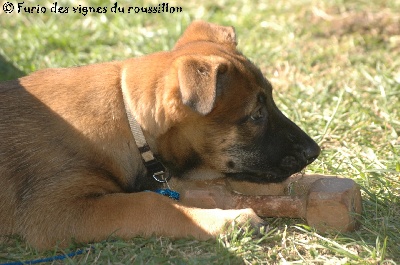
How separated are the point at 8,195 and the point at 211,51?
5.15 feet

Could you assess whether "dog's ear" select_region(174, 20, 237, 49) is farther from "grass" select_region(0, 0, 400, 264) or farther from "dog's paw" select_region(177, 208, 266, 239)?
"dog's paw" select_region(177, 208, 266, 239)

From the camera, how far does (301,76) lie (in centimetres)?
698

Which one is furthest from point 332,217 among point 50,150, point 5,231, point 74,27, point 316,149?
point 74,27

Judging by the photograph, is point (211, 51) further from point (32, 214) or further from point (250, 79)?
point (32, 214)

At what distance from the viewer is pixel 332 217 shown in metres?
4.21

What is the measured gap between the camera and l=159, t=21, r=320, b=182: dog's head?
174 inches

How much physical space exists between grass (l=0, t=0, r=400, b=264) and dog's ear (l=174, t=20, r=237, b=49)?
1.16 m

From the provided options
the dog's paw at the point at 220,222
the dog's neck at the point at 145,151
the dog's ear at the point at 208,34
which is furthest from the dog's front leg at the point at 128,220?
the dog's ear at the point at 208,34

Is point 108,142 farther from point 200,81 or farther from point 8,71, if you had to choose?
point 8,71

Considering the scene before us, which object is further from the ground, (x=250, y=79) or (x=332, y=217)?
(x=250, y=79)

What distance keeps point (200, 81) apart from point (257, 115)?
61cm

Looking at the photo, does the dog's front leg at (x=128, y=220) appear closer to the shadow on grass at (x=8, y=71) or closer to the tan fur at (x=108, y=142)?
the tan fur at (x=108, y=142)

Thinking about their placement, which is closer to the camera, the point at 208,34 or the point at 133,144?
the point at 133,144

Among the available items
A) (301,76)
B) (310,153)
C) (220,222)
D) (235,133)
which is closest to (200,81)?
(235,133)
